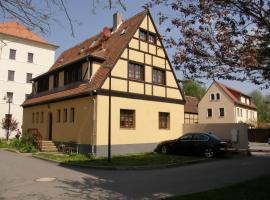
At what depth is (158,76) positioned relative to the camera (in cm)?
2520

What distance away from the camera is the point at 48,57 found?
166ft

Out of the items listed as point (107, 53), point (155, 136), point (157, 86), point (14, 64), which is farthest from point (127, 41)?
point (14, 64)

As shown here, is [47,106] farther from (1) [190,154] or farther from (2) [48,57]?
(2) [48,57]

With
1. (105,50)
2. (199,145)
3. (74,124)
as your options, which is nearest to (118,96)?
(74,124)

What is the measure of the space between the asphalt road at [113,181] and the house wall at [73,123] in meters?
4.61

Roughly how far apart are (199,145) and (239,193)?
11335 mm

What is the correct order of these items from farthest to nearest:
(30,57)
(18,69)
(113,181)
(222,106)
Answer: (222,106) < (30,57) < (18,69) < (113,181)

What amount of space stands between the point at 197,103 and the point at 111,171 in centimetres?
4011

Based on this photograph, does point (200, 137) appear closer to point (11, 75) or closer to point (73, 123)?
point (73, 123)

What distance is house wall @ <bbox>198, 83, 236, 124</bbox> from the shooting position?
163 ft

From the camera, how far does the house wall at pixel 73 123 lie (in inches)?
822

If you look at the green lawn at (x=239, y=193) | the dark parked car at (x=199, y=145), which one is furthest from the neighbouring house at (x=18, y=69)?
the green lawn at (x=239, y=193)

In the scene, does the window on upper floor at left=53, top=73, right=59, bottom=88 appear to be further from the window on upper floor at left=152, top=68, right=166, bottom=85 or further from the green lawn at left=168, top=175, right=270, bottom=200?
the green lawn at left=168, top=175, right=270, bottom=200

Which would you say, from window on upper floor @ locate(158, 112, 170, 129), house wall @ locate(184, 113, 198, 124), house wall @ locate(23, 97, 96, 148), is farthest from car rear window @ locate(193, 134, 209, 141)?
house wall @ locate(184, 113, 198, 124)
